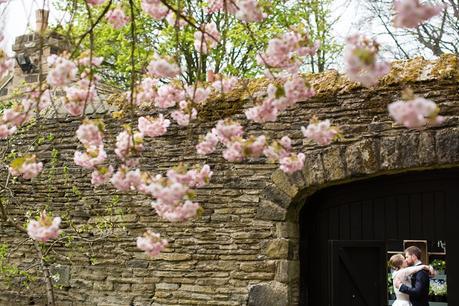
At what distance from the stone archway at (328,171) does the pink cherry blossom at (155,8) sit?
2.51m

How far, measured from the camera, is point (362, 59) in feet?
7.70

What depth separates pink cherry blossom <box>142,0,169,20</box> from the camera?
3.62m

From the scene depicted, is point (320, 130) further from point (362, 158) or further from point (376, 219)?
point (376, 219)

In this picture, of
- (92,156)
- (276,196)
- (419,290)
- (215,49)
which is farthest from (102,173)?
(215,49)

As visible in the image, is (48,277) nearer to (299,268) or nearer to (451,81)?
(299,268)

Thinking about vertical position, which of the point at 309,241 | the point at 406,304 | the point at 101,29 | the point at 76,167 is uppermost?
the point at 101,29

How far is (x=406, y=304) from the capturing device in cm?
629

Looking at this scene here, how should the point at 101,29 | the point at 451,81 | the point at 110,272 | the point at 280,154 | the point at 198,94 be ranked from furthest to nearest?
1. the point at 101,29
2. the point at 110,272
3. the point at 451,81
4. the point at 198,94
5. the point at 280,154

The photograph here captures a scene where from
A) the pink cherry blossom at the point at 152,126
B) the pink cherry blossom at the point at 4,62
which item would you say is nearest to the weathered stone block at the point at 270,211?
the pink cherry blossom at the point at 152,126

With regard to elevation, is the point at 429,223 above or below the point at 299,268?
above

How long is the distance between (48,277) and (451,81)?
467 centimetres

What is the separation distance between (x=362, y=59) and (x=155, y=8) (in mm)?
1690

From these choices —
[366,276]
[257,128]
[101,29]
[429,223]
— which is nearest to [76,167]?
[257,128]

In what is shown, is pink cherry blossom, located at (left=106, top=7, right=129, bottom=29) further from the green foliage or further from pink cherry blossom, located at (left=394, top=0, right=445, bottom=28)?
the green foliage
